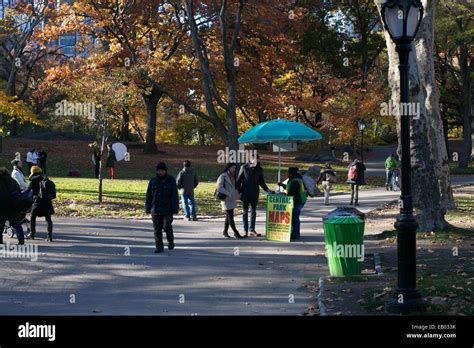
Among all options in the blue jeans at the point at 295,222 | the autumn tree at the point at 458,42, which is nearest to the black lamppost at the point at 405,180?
the blue jeans at the point at 295,222

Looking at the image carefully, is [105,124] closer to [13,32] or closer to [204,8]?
[204,8]

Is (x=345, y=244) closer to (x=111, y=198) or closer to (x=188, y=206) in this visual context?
(x=188, y=206)

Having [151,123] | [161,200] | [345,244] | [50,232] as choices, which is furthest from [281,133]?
[151,123]

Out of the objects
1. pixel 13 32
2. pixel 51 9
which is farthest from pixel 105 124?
pixel 13 32

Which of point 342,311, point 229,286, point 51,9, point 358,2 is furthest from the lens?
point 358,2

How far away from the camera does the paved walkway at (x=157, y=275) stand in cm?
1024

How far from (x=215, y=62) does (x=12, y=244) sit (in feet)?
79.5

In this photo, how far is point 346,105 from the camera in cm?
4603

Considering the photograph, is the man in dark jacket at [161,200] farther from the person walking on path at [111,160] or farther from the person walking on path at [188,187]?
the person walking on path at [111,160]

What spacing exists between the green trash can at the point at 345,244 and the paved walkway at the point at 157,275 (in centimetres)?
52

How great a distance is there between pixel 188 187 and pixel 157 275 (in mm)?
8801

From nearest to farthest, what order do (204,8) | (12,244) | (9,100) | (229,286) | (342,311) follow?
1. (342,311)
2. (229,286)
3. (12,244)
4. (9,100)
5. (204,8)

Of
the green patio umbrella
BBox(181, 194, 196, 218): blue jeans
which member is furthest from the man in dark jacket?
BBox(181, 194, 196, 218): blue jeans

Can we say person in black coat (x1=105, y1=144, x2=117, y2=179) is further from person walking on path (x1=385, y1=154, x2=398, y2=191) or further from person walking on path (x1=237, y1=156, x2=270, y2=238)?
person walking on path (x1=237, y1=156, x2=270, y2=238)
